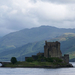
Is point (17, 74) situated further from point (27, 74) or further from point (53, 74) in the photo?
point (53, 74)

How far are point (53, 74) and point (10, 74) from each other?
23.5 meters

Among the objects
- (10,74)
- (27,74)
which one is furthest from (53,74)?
(10,74)

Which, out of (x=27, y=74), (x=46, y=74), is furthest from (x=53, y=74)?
(x=27, y=74)

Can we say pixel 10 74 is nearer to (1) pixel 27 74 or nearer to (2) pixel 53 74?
(1) pixel 27 74

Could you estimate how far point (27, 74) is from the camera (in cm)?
15225

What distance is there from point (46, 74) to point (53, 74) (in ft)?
12.8

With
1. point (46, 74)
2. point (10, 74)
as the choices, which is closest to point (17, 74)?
point (10, 74)

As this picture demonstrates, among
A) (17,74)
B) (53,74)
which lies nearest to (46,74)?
(53,74)

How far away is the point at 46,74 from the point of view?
499ft

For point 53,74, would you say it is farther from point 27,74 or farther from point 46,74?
point 27,74

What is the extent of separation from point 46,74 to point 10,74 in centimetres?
1972

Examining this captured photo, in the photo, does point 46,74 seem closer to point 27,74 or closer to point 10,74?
point 27,74

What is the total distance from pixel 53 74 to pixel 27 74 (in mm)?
14143
